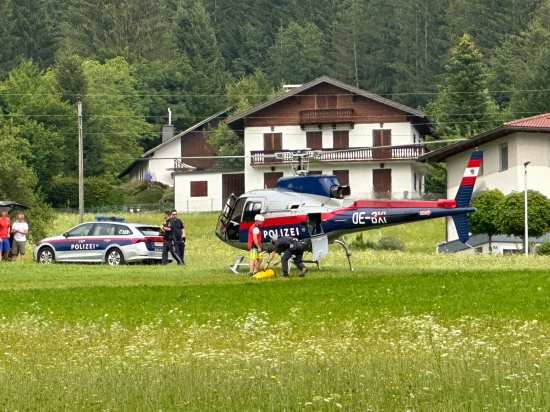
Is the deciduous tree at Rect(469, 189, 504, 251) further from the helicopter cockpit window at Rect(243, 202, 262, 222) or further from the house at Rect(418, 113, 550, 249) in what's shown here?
the helicopter cockpit window at Rect(243, 202, 262, 222)

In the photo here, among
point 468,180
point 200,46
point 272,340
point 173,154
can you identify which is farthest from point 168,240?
point 200,46

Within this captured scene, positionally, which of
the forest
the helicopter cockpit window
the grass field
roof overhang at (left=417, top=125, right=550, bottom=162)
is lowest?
the grass field

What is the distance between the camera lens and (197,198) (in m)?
91.4

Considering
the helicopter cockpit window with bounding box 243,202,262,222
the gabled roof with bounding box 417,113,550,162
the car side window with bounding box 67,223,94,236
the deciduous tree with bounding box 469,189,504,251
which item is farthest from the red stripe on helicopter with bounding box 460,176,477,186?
the gabled roof with bounding box 417,113,550,162

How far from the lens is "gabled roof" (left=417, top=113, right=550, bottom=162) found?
5869 centimetres

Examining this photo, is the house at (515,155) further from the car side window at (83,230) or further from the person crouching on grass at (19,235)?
the person crouching on grass at (19,235)

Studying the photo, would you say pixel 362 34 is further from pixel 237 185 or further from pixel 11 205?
pixel 11 205

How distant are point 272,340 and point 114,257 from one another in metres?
20.6

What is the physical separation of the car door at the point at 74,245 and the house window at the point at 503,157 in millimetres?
26053

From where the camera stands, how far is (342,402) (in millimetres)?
13648

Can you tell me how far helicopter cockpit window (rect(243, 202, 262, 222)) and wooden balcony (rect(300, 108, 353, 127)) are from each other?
52518 mm

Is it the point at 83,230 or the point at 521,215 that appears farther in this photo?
the point at 521,215

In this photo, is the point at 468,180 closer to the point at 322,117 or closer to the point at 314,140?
the point at 322,117

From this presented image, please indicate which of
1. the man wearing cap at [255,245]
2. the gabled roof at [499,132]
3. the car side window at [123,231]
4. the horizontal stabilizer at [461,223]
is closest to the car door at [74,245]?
the car side window at [123,231]
